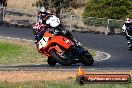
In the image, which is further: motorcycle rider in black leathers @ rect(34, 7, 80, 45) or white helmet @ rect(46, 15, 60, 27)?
motorcycle rider in black leathers @ rect(34, 7, 80, 45)

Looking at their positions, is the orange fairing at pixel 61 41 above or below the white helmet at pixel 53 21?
below

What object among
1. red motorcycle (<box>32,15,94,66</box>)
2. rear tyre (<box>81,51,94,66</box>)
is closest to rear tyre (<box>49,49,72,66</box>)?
red motorcycle (<box>32,15,94,66</box>)

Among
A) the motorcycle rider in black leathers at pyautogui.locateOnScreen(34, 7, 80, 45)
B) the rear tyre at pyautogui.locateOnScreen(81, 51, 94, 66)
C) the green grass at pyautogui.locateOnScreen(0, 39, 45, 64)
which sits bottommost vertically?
the green grass at pyautogui.locateOnScreen(0, 39, 45, 64)

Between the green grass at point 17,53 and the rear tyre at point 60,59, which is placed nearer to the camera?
the rear tyre at point 60,59

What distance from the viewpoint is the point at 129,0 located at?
5231 cm

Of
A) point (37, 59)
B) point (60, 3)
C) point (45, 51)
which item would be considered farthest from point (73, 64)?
point (60, 3)

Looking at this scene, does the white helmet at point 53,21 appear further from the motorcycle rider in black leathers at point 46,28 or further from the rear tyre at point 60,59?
the rear tyre at point 60,59

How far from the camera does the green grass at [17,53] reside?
22.7 metres

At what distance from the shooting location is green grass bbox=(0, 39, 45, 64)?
894 inches

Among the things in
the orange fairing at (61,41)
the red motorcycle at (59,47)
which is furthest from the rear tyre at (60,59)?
the orange fairing at (61,41)

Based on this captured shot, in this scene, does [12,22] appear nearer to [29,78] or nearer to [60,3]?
[60,3]

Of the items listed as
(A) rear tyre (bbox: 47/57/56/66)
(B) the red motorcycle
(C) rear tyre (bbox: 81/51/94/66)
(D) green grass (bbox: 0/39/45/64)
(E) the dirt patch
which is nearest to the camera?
(E) the dirt patch

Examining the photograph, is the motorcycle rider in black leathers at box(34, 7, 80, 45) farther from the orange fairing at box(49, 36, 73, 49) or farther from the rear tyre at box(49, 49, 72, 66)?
the rear tyre at box(49, 49, 72, 66)

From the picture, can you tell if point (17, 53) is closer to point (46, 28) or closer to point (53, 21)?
point (46, 28)
